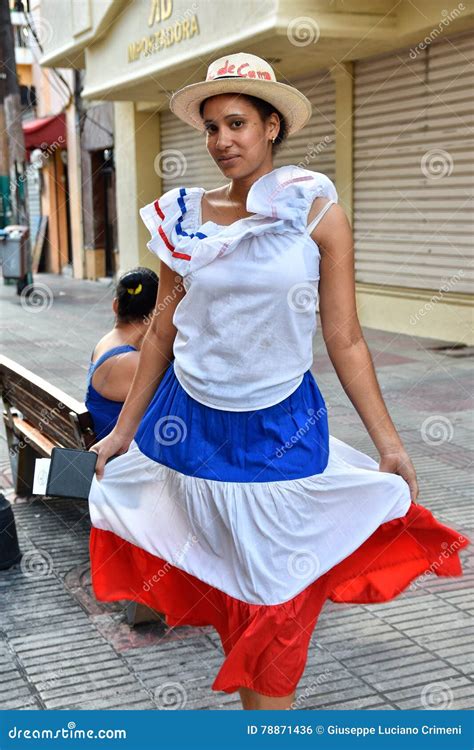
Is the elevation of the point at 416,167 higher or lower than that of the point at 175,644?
higher

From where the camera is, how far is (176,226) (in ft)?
8.08

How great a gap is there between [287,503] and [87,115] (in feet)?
65.5

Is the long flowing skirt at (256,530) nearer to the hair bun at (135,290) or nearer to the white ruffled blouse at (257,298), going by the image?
the white ruffled blouse at (257,298)

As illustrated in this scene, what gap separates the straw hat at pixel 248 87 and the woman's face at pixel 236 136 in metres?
0.03

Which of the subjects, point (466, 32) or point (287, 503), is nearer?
point (287, 503)

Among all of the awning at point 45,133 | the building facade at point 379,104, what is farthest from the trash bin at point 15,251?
the awning at point 45,133

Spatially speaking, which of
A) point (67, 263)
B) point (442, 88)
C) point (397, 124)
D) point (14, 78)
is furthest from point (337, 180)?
point (67, 263)

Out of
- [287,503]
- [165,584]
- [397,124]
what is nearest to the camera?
[287,503]

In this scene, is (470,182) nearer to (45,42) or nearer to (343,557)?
(343,557)

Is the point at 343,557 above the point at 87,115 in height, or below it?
below

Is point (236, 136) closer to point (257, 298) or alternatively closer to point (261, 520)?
point (257, 298)

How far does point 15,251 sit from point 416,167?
29.1 feet

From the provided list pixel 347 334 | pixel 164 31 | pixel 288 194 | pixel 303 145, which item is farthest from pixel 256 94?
pixel 164 31

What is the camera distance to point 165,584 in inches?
101
